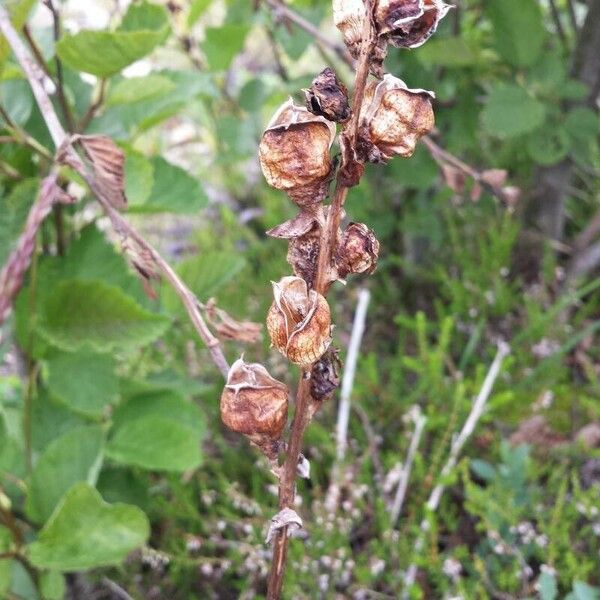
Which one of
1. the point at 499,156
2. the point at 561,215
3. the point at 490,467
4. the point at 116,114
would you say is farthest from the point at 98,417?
the point at 499,156

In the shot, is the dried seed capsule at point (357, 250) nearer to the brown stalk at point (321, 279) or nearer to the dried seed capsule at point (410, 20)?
the brown stalk at point (321, 279)

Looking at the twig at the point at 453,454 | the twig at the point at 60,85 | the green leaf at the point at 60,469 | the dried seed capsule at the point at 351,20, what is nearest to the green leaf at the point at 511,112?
the twig at the point at 453,454

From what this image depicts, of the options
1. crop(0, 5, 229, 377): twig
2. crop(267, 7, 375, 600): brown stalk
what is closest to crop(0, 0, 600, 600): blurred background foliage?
crop(0, 5, 229, 377): twig

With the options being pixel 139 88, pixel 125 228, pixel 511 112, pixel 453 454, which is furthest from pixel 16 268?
pixel 511 112

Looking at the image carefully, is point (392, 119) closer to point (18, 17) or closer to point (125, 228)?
point (125, 228)

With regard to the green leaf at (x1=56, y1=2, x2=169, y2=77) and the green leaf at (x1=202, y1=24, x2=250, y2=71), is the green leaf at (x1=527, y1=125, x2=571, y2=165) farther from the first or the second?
the green leaf at (x1=56, y1=2, x2=169, y2=77)

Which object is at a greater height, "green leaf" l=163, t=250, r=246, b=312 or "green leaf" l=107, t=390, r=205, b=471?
"green leaf" l=163, t=250, r=246, b=312

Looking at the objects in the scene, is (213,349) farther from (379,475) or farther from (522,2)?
(522,2)
